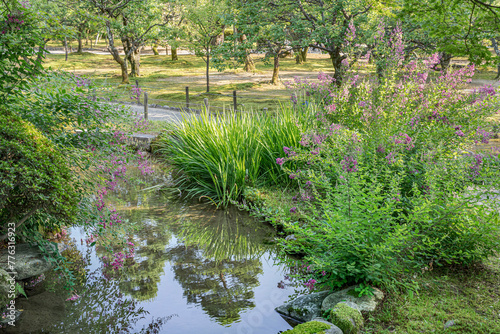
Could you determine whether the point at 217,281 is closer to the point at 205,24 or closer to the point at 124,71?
the point at 205,24

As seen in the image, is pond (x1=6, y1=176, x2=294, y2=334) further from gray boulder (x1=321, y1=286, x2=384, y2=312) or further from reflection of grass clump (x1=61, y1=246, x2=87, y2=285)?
gray boulder (x1=321, y1=286, x2=384, y2=312)

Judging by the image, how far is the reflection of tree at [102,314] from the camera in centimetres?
393

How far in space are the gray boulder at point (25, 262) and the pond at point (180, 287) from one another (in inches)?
13.0

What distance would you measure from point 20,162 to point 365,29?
38.6 feet

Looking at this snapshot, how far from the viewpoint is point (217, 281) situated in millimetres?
4773

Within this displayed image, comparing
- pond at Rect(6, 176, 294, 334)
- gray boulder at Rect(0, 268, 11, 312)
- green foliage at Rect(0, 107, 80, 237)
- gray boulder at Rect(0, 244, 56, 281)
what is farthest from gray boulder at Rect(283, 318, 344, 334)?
gray boulder at Rect(0, 244, 56, 281)

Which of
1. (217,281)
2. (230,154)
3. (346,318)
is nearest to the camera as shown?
(346,318)

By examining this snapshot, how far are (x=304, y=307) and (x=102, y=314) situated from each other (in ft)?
6.53

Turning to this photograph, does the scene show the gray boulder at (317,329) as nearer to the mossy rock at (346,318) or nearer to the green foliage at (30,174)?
the mossy rock at (346,318)

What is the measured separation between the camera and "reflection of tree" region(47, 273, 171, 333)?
3930mm

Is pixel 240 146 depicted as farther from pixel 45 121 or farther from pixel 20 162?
pixel 20 162

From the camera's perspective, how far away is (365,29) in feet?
42.3

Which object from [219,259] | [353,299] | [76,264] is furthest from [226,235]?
[353,299]

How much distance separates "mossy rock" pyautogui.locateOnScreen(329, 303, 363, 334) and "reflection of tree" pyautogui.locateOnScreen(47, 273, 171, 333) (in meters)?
1.68
